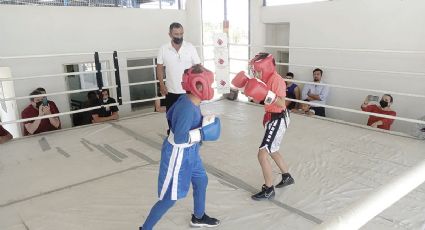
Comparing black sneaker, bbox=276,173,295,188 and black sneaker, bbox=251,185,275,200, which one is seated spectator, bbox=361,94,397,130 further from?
black sneaker, bbox=251,185,275,200

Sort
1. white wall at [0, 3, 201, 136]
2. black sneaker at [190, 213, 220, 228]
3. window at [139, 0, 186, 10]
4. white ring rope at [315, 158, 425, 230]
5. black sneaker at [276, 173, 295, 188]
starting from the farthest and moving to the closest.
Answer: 1. window at [139, 0, 186, 10]
2. white wall at [0, 3, 201, 136]
3. black sneaker at [276, 173, 295, 188]
4. black sneaker at [190, 213, 220, 228]
5. white ring rope at [315, 158, 425, 230]

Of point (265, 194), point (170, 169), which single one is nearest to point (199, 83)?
point (170, 169)

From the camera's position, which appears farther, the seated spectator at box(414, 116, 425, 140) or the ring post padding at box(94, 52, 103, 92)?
the ring post padding at box(94, 52, 103, 92)

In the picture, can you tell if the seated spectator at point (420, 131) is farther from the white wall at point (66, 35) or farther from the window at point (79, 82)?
the window at point (79, 82)

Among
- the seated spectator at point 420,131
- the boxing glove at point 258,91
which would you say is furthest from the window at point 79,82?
the seated spectator at point 420,131

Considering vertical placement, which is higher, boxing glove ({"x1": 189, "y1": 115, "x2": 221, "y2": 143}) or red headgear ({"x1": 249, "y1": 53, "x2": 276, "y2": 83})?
red headgear ({"x1": 249, "y1": 53, "x2": 276, "y2": 83})

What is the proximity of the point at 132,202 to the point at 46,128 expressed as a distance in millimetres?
2333

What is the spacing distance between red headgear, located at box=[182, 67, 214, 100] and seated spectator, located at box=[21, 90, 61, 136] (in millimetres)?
2959

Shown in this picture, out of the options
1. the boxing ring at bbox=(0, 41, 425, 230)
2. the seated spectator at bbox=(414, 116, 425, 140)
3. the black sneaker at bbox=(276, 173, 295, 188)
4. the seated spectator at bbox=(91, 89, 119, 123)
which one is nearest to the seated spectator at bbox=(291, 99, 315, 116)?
the boxing ring at bbox=(0, 41, 425, 230)

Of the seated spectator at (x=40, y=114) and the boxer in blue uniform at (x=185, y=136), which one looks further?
the seated spectator at (x=40, y=114)

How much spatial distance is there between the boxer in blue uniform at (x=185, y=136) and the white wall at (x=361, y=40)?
11.3 ft

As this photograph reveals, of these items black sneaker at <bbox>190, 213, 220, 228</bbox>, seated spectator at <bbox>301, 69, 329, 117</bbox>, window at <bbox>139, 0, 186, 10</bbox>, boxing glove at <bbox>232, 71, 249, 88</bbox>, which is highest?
window at <bbox>139, 0, 186, 10</bbox>

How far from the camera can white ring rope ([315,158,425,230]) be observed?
58cm

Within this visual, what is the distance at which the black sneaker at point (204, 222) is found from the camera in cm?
198
